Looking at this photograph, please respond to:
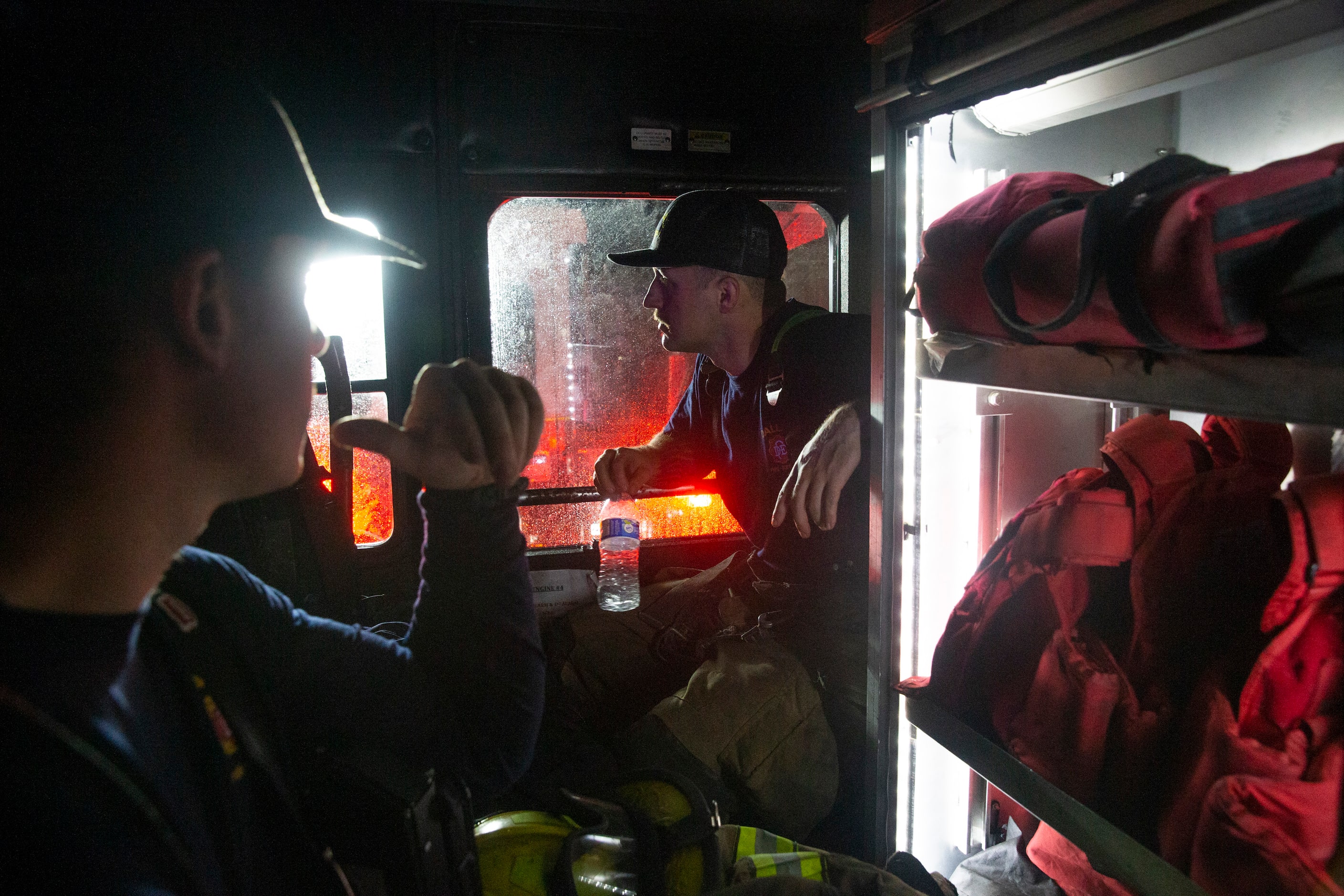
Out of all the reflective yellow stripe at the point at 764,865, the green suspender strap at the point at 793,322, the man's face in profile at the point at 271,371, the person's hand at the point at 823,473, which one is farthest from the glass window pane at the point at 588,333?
the man's face in profile at the point at 271,371

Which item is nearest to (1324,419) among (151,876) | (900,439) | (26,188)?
(900,439)

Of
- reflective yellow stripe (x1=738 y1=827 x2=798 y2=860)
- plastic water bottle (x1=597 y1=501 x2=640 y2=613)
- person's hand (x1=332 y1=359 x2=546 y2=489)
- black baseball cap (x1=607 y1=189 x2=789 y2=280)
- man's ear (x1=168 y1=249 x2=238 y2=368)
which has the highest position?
black baseball cap (x1=607 y1=189 x2=789 y2=280)

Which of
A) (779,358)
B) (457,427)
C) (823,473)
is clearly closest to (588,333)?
(779,358)

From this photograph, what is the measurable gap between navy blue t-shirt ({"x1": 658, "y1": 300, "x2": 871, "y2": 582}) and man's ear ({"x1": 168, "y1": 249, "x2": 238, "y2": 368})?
1.51 meters

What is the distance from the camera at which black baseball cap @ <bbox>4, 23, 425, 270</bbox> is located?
883mm

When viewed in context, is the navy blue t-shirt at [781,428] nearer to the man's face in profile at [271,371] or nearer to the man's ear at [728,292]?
the man's ear at [728,292]

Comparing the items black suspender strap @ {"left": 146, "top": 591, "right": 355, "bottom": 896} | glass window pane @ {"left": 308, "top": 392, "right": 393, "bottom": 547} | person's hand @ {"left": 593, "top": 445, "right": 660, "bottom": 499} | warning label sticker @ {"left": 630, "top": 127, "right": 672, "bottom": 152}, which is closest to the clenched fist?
person's hand @ {"left": 593, "top": 445, "right": 660, "bottom": 499}

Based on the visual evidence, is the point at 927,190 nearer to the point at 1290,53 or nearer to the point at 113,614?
the point at 1290,53

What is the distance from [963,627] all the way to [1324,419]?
836mm

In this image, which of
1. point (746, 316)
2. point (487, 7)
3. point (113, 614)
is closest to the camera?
point (113, 614)

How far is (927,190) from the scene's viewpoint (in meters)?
1.81

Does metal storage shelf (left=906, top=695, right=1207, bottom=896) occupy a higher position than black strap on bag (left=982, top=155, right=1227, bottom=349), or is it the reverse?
black strap on bag (left=982, top=155, right=1227, bottom=349)

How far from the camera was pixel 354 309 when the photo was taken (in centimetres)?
279

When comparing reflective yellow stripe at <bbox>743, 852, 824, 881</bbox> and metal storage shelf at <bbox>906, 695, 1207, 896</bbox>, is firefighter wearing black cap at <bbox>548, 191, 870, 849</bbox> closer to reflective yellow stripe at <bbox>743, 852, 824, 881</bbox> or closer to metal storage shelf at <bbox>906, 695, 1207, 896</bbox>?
reflective yellow stripe at <bbox>743, 852, 824, 881</bbox>
